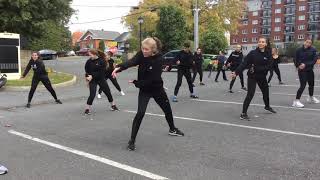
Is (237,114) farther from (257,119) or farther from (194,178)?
(194,178)

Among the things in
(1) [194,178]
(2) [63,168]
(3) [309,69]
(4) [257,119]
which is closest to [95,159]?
(2) [63,168]

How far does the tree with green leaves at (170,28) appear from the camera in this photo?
1604 inches

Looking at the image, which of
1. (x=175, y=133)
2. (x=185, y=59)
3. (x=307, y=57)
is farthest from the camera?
(x=185, y=59)

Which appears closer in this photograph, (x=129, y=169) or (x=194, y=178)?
(x=194, y=178)

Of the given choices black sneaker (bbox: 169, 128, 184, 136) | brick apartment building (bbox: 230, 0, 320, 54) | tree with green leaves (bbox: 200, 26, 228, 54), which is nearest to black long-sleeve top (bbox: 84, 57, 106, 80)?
black sneaker (bbox: 169, 128, 184, 136)

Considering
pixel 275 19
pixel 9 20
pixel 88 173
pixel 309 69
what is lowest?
pixel 88 173

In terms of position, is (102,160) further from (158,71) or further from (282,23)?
(282,23)

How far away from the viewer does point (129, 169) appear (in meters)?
5.66

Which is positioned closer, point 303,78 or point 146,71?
point 146,71

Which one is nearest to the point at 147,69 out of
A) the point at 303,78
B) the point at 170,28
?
the point at 303,78

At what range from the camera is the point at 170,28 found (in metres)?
40.8

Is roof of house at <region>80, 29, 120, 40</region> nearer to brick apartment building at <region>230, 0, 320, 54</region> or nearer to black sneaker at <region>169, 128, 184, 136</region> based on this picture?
brick apartment building at <region>230, 0, 320, 54</region>

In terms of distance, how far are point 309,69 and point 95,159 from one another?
7.28 m

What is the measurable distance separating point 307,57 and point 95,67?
5.32 meters
